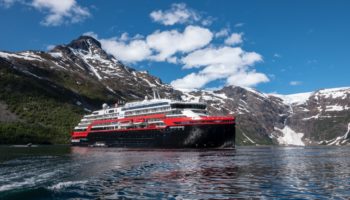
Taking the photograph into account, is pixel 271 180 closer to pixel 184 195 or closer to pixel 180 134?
pixel 184 195

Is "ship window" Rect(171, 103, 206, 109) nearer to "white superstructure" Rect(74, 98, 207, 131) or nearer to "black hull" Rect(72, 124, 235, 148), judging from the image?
"white superstructure" Rect(74, 98, 207, 131)

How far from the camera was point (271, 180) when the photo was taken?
3691 centimetres

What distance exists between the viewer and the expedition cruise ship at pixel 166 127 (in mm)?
113750

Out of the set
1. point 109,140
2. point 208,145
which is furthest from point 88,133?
point 208,145

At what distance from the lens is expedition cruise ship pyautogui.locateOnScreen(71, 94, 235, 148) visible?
373 feet

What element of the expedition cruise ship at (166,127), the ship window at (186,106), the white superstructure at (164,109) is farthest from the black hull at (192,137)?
the ship window at (186,106)

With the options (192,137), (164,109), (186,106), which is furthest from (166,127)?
(186,106)

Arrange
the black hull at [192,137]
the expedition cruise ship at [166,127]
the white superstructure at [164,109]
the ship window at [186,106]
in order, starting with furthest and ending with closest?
the ship window at [186,106], the white superstructure at [164,109], the expedition cruise ship at [166,127], the black hull at [192,137]

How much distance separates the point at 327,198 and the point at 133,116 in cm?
11378

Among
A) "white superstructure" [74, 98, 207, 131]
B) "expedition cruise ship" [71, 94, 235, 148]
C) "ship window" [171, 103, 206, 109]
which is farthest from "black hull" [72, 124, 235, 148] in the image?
"ship window" [171, 103, 206, 109]

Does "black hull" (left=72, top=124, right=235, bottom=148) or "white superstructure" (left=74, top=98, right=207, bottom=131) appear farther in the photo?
"white superstructure" (left=74, top=98, right=207, bottom=131)

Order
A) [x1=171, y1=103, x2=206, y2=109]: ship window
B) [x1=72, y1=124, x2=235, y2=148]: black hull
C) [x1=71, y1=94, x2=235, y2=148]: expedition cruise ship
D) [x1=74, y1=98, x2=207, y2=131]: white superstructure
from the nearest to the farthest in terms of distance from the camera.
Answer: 1. [x1=72, y1=124, x2=235, y2=148]: black hull
2. [x1=71, y1=94, x2=235, y2=148]: expedition cruise ship
3. [x1=74, y1=98, x2=207, y2=131]: white superstructure
4. [x1=171, y1=103, x2=206, y2=109]: ship window

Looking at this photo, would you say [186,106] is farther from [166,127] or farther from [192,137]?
[192,137]

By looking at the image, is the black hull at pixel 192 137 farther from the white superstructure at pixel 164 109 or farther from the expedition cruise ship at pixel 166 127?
the white superstructure at pixel 164 109
